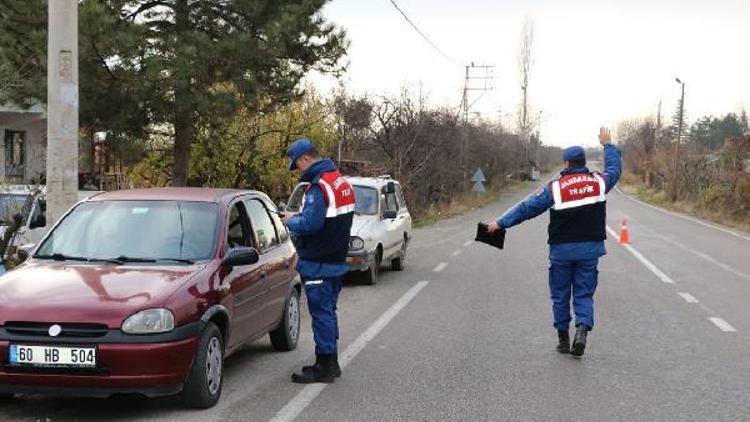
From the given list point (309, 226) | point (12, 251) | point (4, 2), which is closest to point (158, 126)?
point (4, 2)

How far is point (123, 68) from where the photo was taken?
43.1ft

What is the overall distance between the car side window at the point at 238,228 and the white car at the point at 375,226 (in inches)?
196

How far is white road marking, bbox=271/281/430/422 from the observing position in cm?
555

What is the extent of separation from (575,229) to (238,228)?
3034mm

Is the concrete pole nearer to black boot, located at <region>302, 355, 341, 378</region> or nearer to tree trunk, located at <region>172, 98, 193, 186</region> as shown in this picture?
black boot, located at <region>302, 355, 341, 378</region>

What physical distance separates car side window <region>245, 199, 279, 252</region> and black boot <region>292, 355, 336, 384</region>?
1.16m

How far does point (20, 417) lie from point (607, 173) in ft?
17.9

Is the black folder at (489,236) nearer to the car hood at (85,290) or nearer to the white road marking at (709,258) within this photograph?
the car hood at (85,290)

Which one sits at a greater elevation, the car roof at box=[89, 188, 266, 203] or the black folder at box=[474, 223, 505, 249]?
the car roof at box=[89, 188, 266, 203]

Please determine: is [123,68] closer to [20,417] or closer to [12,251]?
[12,251]

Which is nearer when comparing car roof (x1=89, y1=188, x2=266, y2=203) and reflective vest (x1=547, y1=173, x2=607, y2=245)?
car roof (x1=89, y1=188, x2=266, y2=203)

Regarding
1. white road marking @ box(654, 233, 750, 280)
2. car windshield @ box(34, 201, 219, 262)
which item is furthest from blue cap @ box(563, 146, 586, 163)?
white road marking @ box(654, 233, 750, 280)

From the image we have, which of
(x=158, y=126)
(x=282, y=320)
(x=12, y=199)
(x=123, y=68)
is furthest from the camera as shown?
(x=158, y=126)

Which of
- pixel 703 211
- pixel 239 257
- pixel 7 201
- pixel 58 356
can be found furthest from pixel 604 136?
pixel 703 211
